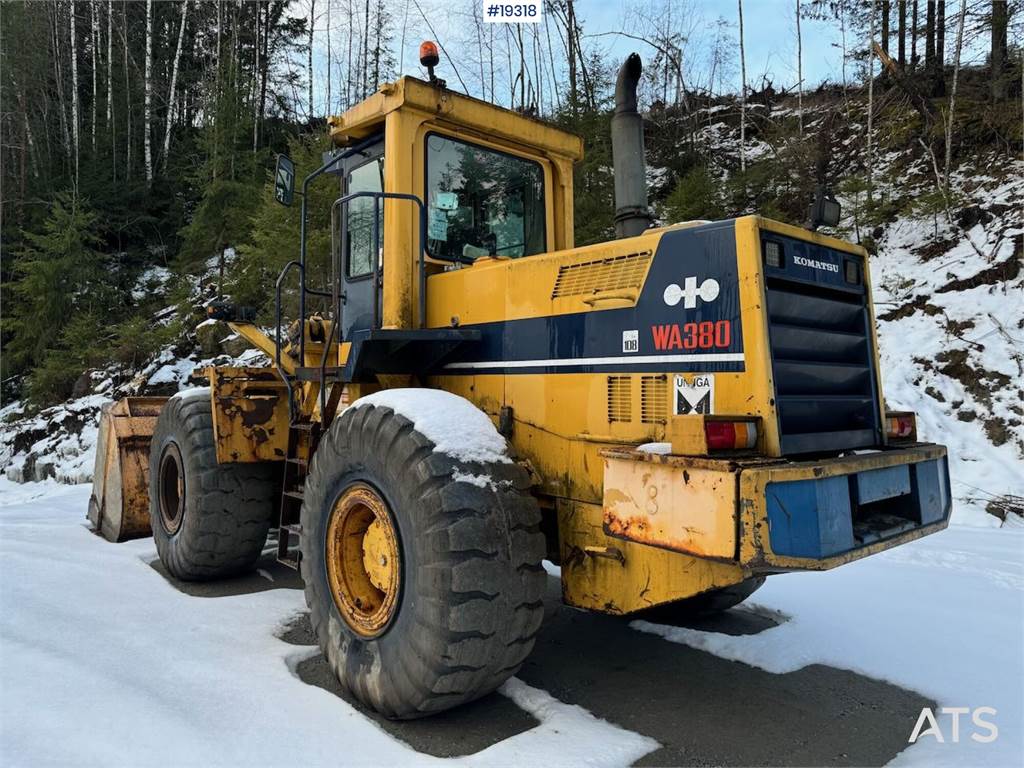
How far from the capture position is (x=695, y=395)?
2885 millimetres

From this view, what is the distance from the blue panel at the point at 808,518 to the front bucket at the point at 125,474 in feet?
17.7

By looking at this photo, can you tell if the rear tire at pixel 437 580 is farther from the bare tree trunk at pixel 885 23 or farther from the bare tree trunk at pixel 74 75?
the bare tree trunk at pixel 74 75

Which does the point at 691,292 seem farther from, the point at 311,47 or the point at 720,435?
the point at 311,47

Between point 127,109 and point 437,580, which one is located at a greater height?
point 127,109

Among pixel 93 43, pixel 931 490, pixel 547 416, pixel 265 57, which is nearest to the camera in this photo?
pixel 931 490

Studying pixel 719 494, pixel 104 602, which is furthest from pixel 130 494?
pixel 719 494

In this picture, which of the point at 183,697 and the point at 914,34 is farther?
the point at 914,34

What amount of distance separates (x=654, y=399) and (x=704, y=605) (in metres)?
1.88

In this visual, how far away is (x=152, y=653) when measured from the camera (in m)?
3.56

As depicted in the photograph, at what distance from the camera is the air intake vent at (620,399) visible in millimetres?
3098

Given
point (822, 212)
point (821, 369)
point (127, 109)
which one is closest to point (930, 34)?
point (822, 212)

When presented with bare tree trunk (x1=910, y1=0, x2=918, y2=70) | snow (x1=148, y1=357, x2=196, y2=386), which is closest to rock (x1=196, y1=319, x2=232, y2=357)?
snow (x1=148, y1=357, x2=196, y2=386)

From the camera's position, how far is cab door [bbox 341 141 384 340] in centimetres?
425

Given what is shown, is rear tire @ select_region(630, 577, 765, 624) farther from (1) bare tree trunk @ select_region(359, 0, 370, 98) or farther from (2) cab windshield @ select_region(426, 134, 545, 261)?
(1) bare tree trunk @ select_region(359, 0, 370, 98)
